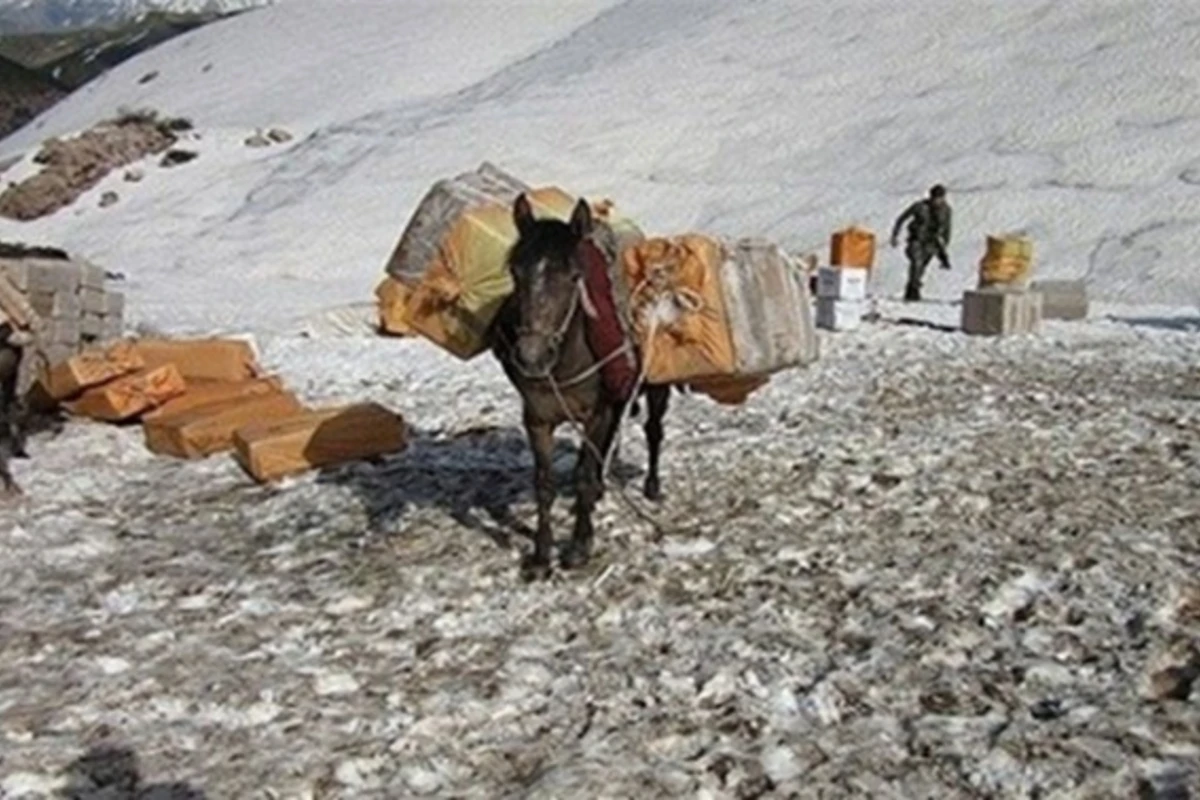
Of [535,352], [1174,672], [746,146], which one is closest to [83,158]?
[746,146]

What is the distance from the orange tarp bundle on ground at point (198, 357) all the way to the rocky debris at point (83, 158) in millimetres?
46656

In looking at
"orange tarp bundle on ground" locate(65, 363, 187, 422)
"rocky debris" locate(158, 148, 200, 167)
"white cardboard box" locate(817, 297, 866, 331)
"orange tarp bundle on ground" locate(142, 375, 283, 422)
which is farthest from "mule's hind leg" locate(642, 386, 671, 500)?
"rocky debris" locate(158, 148, 200, 167)

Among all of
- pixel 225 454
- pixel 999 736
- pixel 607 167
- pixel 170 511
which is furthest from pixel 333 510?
pixel 607 167

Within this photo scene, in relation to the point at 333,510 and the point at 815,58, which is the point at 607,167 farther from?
the point at 333,510

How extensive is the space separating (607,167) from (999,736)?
147 ft

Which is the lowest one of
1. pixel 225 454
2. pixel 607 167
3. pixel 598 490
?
pixel 607 167

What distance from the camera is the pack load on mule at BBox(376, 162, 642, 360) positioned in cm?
972

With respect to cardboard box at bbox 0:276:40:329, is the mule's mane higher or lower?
higher

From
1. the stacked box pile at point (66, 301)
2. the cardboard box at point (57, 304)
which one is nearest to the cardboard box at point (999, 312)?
the stacked box pile at point (66, 301)

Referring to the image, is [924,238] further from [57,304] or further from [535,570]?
[535,570]

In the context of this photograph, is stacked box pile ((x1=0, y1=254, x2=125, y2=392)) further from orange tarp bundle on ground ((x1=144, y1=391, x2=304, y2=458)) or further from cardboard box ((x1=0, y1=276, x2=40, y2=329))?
cardboard box ((x1=0, y1=276, x2=40, y2=329))

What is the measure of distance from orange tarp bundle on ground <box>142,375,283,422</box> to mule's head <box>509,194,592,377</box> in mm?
7551

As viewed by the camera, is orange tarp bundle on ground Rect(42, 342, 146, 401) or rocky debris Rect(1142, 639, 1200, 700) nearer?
rocky debris Rect(1142, 639, 1200, 700)

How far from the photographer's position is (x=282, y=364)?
2072cm
